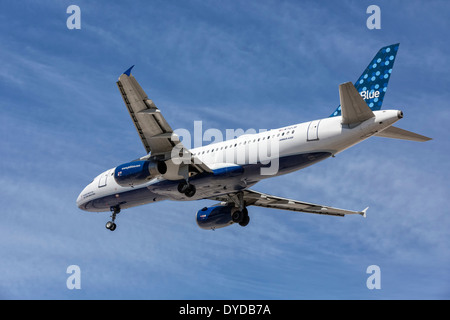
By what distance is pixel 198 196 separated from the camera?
1676 inches

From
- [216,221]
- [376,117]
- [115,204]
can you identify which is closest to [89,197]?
[115,204]

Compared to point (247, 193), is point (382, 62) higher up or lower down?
higher up

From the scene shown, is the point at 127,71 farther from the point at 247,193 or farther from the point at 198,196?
the point at 247,193

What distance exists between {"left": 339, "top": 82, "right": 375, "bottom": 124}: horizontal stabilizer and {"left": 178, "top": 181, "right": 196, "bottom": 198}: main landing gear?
9.75 meters

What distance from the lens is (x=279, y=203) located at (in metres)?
48.5

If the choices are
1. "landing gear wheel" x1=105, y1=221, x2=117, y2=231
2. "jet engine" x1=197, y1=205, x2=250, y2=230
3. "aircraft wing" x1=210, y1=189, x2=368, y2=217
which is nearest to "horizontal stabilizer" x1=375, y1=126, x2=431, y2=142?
"aircraft wing" x1=210, y1=189, x2=368, y2=217

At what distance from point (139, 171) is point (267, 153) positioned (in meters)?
7.27

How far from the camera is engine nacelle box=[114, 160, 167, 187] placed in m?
39.4

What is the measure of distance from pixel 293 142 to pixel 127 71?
9.86m

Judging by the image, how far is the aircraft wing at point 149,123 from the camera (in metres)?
35.0

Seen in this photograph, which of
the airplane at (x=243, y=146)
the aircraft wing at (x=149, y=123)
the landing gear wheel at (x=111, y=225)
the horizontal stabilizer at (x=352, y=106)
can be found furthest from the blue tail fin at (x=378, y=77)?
the landing gear wheel at (x=111, y=225)

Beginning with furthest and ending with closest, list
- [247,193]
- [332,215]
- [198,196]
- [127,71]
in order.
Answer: [332,215], [247,193], [198,196], [127,71]

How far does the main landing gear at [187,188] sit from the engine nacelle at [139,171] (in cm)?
170

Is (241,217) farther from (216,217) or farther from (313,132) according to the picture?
(313,132)
